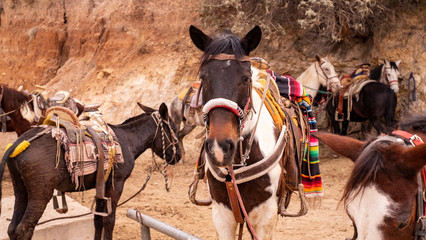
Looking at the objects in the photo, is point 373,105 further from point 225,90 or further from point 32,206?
point 32,206

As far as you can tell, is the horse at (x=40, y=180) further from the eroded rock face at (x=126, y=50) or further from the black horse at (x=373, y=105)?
the black horse at (x=373, y=105)

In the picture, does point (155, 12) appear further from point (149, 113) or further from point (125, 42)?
point (149, 113)

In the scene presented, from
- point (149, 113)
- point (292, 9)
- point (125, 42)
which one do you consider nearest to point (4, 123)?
point (149, 113)

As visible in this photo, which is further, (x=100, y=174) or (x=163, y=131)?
(x=163, y=131)

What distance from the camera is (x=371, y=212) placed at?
178cm

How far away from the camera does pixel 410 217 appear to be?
177 centimetres

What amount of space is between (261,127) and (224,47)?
0.63 metres

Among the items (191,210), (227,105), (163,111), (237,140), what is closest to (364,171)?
(237,140)

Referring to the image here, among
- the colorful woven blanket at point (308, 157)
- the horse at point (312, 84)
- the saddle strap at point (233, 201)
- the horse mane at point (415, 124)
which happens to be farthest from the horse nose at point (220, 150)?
the horse at point (312, 84)

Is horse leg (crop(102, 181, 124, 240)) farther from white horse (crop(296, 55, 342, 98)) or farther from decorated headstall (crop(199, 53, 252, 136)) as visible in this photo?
white horse (crop(296, 55, 342, 98))

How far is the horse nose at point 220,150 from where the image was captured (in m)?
1.84

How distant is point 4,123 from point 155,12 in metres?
6.60

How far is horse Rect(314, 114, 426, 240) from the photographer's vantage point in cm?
175

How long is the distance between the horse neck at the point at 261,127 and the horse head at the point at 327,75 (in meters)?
6.38
